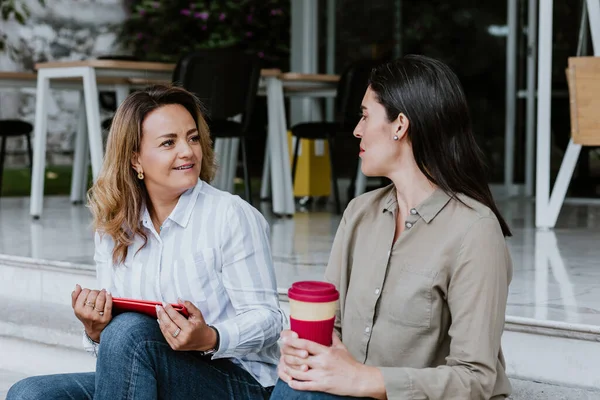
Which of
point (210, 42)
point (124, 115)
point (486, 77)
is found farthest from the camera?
point (210, 42)

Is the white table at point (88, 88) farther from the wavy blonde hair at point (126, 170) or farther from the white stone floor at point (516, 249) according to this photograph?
the wavy blonde hair at point (126, 170)

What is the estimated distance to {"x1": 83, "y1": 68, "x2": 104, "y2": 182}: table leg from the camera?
4492mm

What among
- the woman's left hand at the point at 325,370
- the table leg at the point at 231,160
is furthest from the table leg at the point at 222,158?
the woman's left hand at the point at 325,370

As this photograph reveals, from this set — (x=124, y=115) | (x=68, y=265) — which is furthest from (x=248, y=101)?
(x=124, y=115)

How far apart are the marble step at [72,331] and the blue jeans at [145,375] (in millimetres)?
706

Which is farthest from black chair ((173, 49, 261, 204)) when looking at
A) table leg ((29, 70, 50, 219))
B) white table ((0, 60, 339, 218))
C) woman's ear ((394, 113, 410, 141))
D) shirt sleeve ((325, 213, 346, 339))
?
woman's ear ((394, 113, 410, 141))

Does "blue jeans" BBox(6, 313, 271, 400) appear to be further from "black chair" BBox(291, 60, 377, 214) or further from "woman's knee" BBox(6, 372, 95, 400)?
"black chair" BBox(291, 60, 377, 214)

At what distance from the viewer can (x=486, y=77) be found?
673 cm

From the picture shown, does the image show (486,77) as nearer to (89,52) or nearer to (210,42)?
(210,42)

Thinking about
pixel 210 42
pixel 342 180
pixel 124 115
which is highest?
pixel 210 42

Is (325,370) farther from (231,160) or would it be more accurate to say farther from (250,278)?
(231,160)

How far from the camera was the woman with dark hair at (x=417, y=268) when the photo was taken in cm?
132

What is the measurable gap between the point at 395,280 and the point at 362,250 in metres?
0.10

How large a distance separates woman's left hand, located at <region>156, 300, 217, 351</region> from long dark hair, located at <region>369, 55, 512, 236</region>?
516 millimetres
